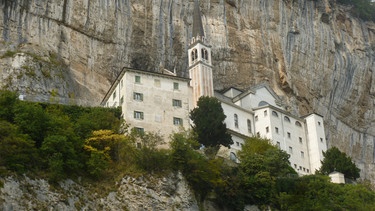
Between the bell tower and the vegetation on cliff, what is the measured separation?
933cm

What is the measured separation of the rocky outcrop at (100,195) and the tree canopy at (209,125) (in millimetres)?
8013

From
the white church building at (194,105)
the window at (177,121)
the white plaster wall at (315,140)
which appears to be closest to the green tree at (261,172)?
the white church building at (194,105)

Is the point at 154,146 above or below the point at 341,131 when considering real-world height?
below

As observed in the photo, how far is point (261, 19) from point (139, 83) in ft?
85.6

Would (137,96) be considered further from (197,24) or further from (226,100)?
(197,24)

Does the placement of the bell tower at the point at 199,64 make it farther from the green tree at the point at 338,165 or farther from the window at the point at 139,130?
the green tree at the point at 338,165

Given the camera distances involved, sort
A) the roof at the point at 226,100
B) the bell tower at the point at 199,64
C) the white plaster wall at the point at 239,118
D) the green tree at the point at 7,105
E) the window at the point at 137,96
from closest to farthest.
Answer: the green tree at the point at 7,105 → the window at the point at 137,96 → the bell tower at the point at 199,64 → the white plaster wall at the point at 239,118 → the roof at the point at 226,100

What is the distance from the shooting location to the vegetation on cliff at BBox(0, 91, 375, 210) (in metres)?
38.0

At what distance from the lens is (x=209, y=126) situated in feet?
164

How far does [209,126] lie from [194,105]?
214 inches

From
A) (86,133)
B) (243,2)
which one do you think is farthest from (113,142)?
(243,2)

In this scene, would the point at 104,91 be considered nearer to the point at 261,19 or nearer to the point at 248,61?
the point at 248,61

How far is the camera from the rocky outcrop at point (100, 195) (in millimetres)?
35062

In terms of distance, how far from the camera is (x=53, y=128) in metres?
40.3
